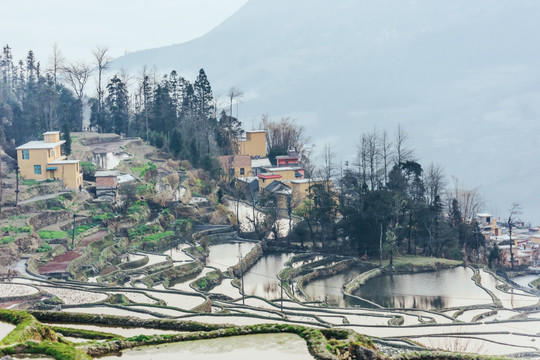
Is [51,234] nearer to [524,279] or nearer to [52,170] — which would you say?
[52,170]

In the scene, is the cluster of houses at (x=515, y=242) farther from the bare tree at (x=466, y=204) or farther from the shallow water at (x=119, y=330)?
the shallow water at (x=119, y=330)

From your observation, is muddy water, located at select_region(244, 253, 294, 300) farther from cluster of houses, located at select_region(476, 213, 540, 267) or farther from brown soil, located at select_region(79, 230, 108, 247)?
cluster of houses, located at select_region(476, 213, 540, 267)

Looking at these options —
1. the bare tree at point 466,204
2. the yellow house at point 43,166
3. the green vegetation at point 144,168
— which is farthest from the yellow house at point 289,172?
the yellow house at point 43,166

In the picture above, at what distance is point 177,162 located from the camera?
1847 inches

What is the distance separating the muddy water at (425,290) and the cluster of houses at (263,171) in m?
9.87

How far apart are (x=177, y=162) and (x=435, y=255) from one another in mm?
17589

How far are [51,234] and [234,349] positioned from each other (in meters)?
20.5

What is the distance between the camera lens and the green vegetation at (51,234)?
31152mm

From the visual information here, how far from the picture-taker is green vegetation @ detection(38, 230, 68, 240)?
31152mm

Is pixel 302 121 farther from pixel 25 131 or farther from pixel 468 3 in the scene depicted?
pixel 25 131

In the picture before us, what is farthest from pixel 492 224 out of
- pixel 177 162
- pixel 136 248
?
pixel 136 248

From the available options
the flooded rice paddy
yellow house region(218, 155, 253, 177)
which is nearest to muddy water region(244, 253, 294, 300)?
the flooded rice paddy

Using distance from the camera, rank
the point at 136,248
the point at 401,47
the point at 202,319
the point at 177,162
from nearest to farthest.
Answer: the point at 202,319 → the point at 136,248 → the point at 177,162 → the point at 401,47

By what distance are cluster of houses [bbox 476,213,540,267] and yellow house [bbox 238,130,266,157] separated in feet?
54.6
